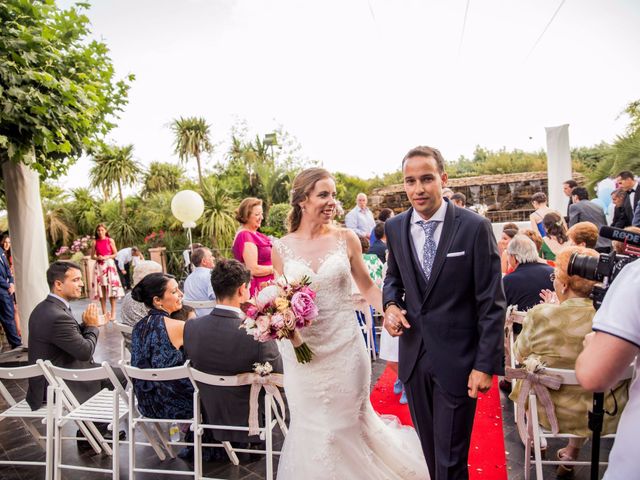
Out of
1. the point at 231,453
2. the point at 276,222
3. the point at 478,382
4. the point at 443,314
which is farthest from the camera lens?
the point at 276,222

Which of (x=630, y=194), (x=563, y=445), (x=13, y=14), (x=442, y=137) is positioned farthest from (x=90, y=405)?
(x=442, y=137)

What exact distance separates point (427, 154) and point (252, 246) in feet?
9.56

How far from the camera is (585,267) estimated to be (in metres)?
1.75

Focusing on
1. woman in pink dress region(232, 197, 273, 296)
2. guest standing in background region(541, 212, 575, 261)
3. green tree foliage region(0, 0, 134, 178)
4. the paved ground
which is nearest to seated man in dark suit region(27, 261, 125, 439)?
the paved ground

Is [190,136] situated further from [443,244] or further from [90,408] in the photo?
[443,244]

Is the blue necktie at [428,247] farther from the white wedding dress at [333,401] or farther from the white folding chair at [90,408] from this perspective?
the white folding chair at [90,408]

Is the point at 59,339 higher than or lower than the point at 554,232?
lower

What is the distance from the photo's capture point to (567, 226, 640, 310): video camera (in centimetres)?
149

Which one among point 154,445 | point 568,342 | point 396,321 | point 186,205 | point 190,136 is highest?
point 190,136

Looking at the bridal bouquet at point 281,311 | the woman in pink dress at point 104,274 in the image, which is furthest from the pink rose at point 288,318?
the woman in pink dress at point 104,274

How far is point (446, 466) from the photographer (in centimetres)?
219

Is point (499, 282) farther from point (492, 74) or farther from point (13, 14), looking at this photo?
point (492, 74)

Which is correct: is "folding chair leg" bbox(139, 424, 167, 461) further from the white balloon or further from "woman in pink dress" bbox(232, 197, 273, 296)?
the white balloon

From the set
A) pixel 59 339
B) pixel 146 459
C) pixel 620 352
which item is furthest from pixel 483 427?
pixel 59 339
